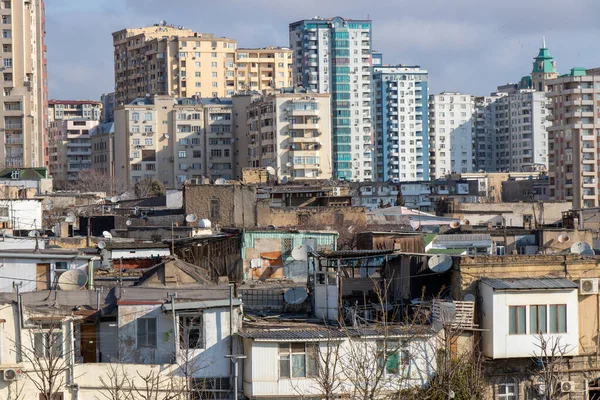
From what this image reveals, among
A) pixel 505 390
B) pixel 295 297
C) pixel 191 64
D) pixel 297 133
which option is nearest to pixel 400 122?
pixel 191 64

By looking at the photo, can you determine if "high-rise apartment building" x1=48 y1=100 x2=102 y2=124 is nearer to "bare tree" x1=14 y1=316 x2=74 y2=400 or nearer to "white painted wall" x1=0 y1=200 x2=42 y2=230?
"white painted wall" x1=0 y1=200 x2=42 y2=230

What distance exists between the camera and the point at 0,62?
3693 inches

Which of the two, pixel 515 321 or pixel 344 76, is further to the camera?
pixel 344 76

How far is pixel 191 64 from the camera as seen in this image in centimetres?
12825

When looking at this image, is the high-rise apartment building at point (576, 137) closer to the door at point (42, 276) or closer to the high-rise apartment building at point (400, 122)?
the high-rise apartment building at point (400, 122)

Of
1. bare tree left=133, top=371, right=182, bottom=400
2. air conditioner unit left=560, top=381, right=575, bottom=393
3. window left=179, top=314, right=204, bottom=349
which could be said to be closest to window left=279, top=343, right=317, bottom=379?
window left=179, top=314, right=204, bottom=349

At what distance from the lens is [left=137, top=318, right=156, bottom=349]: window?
22.0 meters

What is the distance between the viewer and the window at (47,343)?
2114cm

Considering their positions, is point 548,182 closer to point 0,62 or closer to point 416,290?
point 0,62

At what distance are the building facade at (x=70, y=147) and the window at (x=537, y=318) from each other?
388 feet

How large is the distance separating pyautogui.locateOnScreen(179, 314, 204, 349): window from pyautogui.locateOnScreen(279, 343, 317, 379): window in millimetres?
1477

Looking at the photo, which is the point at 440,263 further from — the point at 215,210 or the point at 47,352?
the point at 215,210

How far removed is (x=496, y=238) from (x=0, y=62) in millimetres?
61357

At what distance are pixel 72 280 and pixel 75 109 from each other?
147 meters
